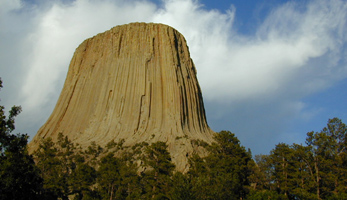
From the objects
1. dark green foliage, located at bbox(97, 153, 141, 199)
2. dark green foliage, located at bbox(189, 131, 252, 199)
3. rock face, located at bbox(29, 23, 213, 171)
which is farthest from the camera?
rock face, located at bbox(29, 23, 213, 171)

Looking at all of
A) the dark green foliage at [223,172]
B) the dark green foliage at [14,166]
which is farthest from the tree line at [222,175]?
the dark green foliage at [14,166]

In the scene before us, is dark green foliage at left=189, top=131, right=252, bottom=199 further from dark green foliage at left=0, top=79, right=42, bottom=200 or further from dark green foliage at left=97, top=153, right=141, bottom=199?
dark green foliage at left=0, top=79, right=42, bottom=200

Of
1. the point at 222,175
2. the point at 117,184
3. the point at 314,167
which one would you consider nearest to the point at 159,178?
the point at 117,184

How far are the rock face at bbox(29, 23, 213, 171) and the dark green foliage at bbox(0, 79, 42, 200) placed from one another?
96.3 ft

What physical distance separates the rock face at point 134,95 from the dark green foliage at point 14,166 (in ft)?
Answer: 96.3

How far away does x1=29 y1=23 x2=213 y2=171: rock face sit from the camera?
53.1 m

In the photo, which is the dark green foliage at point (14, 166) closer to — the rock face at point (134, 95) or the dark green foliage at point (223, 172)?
the dark green foliage at point (223, 172)

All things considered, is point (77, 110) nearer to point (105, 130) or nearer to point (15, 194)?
point (105, 130)

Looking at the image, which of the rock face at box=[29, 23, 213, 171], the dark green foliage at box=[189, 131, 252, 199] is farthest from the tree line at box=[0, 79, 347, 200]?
the rock face at box=[29, 23, 213, 171]

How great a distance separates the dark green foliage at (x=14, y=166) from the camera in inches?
681

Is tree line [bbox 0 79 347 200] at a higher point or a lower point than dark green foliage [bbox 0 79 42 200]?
higher

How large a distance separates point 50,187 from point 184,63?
38710 mm

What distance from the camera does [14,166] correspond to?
1766cm

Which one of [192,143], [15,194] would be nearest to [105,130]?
[192,143]
